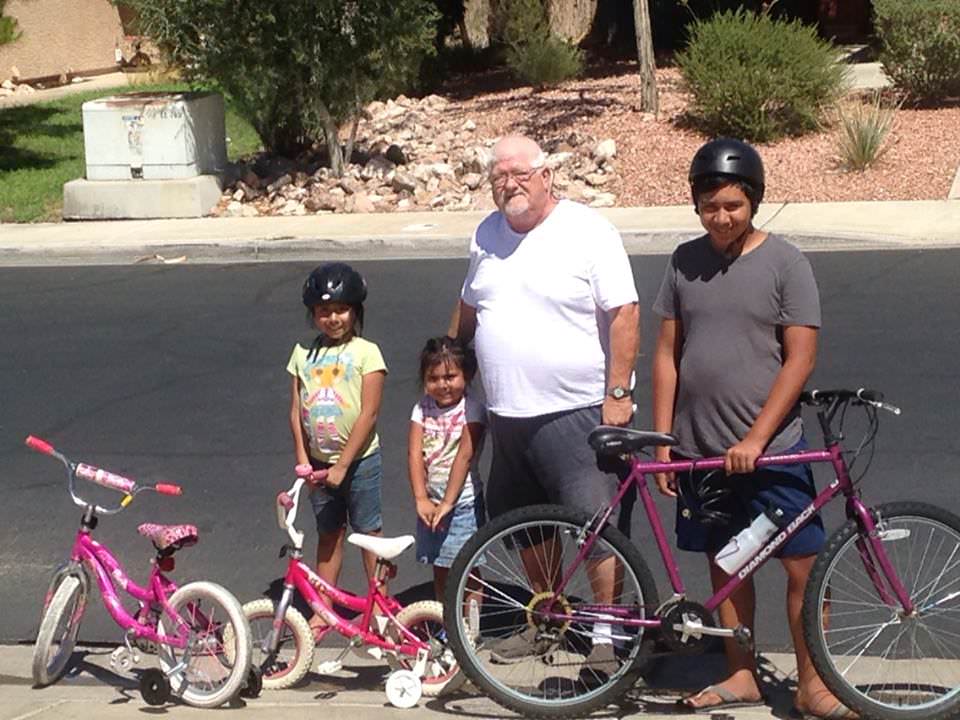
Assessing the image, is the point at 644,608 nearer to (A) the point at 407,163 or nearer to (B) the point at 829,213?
(B) the point at 829,213

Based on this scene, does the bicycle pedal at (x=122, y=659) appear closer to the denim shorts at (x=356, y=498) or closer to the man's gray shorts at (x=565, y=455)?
the denim shorts at (x=356, y=498)

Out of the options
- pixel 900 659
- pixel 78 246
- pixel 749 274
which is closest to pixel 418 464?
pixel 749 274

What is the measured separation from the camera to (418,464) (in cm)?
529

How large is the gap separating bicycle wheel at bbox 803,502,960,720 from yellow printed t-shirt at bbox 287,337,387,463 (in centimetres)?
175

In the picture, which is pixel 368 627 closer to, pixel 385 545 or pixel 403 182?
pixel 385 545

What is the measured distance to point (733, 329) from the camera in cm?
464

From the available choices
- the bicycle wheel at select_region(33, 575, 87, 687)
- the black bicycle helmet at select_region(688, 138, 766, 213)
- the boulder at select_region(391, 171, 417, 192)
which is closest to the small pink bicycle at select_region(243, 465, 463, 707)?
the bicycle wheel at select_region(33, 575, 87, 687)

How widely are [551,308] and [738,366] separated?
626mm

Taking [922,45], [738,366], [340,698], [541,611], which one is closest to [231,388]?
[340,698]

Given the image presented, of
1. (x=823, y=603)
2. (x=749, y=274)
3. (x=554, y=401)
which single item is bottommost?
(x=823, y=603)

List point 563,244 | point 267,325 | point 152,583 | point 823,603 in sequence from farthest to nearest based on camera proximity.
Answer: point 267,325 → point 152,583 → point 563,244 → point 823,603

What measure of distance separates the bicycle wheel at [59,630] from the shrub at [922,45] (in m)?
14.6

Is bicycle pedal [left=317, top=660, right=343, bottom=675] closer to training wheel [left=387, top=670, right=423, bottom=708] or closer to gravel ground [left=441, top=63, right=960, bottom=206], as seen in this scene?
training wheel [left=387, top=670, right=423, bottom=708]

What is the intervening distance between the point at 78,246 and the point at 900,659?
11468mm
